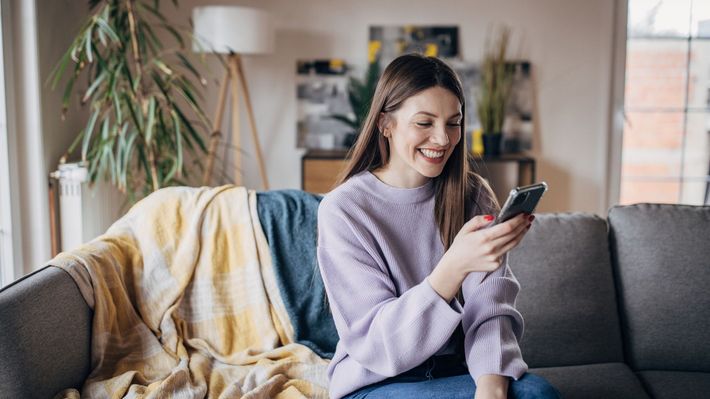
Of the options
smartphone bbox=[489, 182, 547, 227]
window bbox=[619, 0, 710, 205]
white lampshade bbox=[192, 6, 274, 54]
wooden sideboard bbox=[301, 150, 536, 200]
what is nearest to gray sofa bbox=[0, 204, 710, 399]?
smartphone bbox=[489, 182, 547, 227]

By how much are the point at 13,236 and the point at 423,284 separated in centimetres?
224

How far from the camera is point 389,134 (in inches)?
65.7

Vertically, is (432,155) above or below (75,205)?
above

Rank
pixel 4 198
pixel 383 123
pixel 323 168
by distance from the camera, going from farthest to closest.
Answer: pixel 323 168
pixel 4 198
pixel 383 123

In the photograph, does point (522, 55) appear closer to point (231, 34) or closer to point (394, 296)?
point (231, 34)

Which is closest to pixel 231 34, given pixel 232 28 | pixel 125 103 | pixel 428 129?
pixel 232 28

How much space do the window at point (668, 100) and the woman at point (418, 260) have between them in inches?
125

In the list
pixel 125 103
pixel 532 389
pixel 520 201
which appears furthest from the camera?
pixel 125 103

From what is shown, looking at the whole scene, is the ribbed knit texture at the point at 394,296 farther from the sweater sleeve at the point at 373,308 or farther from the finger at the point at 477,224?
the finger at the point at 477,224

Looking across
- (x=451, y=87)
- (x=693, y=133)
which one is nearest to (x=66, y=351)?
(x=451, y=87)

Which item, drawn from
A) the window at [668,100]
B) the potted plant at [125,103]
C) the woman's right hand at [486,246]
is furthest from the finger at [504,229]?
the window at [668,100]

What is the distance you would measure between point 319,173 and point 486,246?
278cm

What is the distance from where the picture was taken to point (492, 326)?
154cm

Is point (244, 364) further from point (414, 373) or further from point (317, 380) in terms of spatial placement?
point (414, 373)
